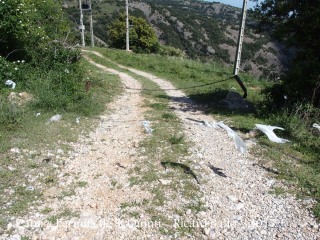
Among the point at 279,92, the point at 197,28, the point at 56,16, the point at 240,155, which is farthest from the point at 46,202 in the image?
the point at 197,28

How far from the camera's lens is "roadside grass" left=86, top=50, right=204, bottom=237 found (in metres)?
4.23

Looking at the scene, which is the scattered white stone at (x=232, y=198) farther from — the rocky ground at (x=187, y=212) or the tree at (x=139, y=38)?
the tree at (x=139, y=38)

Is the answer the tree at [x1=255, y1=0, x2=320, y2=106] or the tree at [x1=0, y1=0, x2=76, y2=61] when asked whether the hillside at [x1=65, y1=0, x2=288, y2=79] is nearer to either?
the tree at [x1=0, y1=0, x2=76, y2=61]

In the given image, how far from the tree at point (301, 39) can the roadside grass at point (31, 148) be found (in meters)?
5.58

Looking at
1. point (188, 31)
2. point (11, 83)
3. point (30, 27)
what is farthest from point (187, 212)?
point (188, 31)

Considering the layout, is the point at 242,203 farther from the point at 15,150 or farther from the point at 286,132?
the point at 15,150

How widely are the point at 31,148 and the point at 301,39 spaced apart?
743 cm

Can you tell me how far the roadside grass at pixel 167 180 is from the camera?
13.9ft

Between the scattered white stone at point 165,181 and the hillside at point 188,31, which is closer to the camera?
the scattered white stone at point 165,181

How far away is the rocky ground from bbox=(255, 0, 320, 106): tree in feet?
9.45

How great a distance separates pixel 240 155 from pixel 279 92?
3725 millimetres

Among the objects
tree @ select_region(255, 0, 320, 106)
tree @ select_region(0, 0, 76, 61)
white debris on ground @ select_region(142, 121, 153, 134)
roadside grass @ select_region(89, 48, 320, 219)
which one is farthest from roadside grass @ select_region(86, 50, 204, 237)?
tree @ select_region(0, 0, 76, 61)

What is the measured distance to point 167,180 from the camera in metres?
5.06

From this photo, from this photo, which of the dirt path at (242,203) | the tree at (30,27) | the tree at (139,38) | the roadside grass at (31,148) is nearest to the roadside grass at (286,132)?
the dirt path at (242,203)
